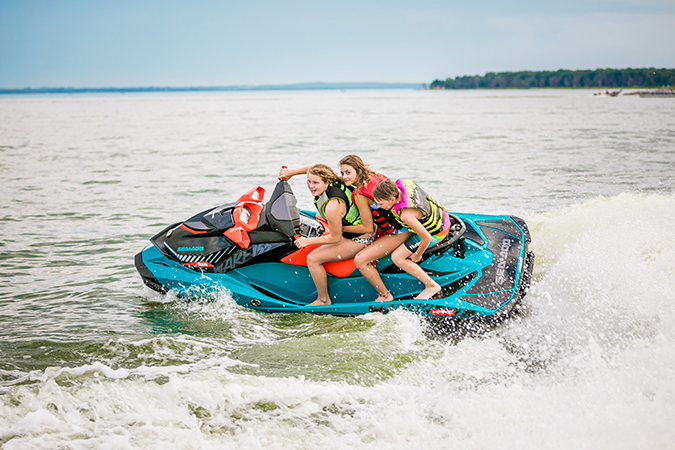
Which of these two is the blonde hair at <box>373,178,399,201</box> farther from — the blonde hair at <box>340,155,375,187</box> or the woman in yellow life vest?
the blonde hair at <box>340,155,375,187</box>

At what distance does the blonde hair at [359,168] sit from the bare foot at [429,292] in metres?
1.06

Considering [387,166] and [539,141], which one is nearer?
[387,166]

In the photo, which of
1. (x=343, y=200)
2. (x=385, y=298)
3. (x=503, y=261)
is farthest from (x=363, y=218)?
(x=503, y=261)

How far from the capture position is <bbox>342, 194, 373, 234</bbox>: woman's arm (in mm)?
4355

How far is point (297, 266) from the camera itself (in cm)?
479

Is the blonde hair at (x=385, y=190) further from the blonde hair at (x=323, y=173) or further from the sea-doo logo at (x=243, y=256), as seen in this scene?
the sea-doo logo at (x=243, y=256)

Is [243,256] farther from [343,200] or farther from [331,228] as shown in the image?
[343,200]

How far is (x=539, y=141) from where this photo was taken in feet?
63.3

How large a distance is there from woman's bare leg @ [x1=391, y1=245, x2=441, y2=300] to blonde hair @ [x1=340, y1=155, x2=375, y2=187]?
0.67 metres

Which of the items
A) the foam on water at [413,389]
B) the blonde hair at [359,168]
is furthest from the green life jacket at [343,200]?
the foam on water at [413,389]

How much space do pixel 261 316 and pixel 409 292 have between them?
1.41m

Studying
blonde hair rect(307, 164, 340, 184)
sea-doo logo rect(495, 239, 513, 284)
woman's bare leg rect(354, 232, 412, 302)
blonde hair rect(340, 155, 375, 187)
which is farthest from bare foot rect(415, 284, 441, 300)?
blonde hair rect(307, 164, 340, 184)

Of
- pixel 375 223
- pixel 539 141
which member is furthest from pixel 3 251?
pixel 539 141

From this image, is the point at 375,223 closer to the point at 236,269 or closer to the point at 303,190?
the point at 236,269
